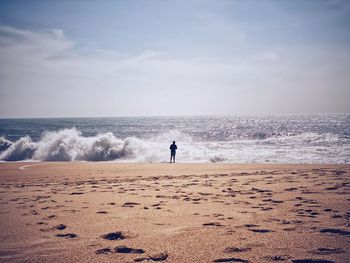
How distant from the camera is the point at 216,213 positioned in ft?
17.1

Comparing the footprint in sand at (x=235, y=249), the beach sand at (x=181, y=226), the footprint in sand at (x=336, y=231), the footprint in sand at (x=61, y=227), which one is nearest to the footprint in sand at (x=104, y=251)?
the beach sand at (x=181, y=226)

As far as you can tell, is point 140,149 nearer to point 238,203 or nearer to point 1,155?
point 1,155

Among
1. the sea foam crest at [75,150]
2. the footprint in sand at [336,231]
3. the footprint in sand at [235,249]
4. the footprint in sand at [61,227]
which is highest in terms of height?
the footprint in sand at [336,231]

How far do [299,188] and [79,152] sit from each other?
21.7 meters

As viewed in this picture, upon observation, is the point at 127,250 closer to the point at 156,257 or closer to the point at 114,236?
the point at 156,257

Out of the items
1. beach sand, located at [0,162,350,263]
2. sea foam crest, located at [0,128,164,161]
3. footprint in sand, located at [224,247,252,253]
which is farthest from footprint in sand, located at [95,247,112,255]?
sea foam crest, located at [0,128,164,161]

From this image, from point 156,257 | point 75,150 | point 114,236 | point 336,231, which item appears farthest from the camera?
point 75,150

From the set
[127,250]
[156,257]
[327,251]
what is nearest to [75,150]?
[127,250]

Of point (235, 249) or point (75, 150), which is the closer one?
point (235, 249)

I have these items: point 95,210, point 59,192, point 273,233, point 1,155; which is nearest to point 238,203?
point 273,233

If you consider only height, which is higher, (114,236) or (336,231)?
(336,231)

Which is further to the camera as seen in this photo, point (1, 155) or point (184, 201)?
point (1, 155)

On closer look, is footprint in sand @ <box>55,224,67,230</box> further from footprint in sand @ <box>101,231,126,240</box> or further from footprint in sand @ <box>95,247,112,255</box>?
footprint in sand @ <box>95,247,112,255</box>

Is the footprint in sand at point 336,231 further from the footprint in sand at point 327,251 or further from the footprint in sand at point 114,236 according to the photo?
the footprint in sand at point 114,236
